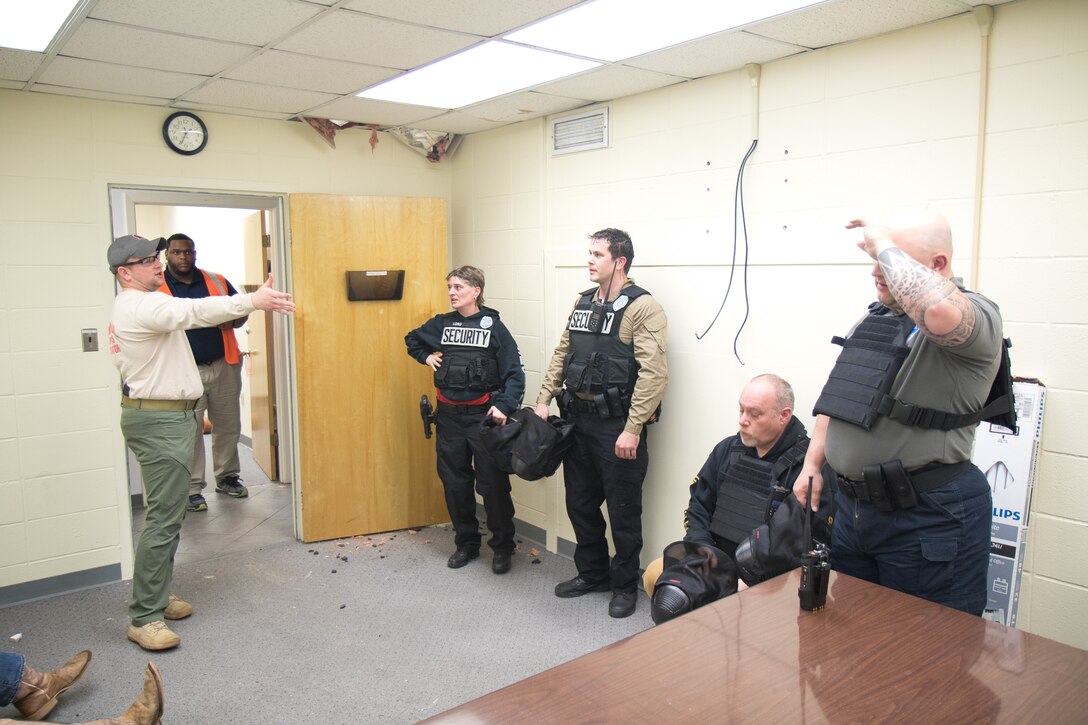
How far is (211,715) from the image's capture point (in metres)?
2.77

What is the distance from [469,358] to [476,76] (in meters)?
1.36

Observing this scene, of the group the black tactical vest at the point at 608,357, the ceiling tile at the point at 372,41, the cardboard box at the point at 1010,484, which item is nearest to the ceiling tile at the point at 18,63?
the ceiling tile at the point at 372,41

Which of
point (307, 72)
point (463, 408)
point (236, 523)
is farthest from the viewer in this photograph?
point (236, 523)

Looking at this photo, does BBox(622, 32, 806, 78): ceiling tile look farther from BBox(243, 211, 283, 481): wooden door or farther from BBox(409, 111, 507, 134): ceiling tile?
BBox(243, 211, 283, 481): wooden door

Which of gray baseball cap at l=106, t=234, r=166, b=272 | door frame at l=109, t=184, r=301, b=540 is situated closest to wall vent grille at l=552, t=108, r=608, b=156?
door frame at l=109, t=184, r=301, b=540

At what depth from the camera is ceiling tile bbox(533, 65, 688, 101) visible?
10.8ft

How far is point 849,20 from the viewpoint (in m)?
2.59

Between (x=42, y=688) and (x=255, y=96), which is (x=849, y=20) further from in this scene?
(x=42, y=688)

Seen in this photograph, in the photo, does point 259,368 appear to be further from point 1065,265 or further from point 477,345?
point 1065,265

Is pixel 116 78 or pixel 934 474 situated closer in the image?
pixel 934 474

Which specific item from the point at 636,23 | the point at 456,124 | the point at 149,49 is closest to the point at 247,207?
the point at 456,124

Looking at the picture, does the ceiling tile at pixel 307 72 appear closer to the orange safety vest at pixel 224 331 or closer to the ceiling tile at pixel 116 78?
the ceiling tile at pixel 116 78

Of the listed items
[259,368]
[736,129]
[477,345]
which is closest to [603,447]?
[477,345]

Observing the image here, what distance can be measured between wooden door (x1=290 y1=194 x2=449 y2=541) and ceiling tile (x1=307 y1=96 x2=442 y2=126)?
435 mm
